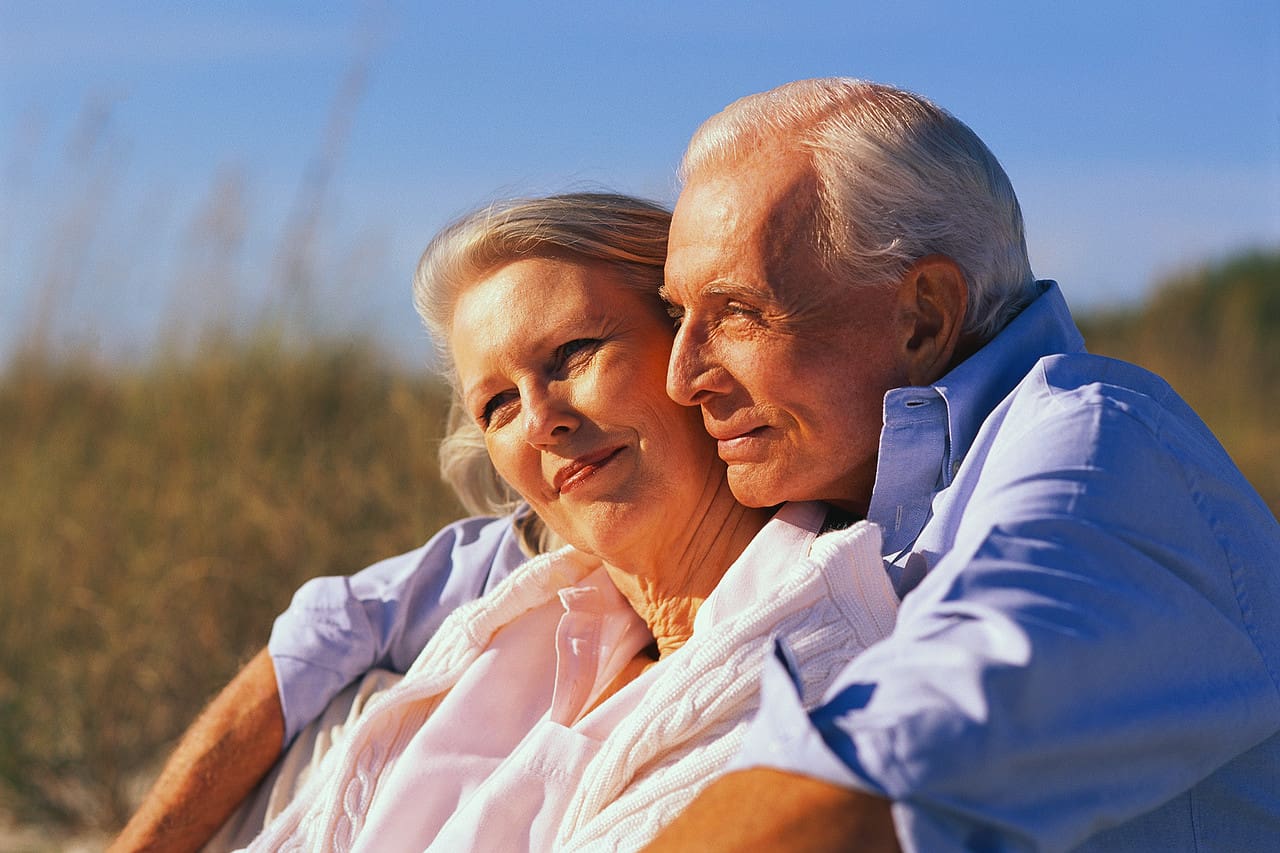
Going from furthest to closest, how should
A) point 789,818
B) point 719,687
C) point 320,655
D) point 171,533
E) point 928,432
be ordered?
1. point 171,533
2. point 320,655
3. point 928,432
4. point 719,687
5. point 789,818

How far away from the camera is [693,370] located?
2.25 meters

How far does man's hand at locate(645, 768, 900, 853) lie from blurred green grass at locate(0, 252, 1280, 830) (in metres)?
4.09

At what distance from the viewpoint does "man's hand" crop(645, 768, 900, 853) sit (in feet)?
4.39

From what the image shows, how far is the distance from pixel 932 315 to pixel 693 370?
1.39ft

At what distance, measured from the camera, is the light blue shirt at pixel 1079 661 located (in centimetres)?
134

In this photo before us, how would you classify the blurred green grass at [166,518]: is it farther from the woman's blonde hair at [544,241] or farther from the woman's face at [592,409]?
the woman's face at [592,409]

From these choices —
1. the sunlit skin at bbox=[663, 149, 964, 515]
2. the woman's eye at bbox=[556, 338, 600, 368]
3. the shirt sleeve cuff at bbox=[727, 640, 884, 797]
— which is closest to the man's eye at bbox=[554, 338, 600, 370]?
the woman's eye at bbox=[556, 338, 600, 368]

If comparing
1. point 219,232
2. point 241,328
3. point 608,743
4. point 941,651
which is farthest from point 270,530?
point 941,651

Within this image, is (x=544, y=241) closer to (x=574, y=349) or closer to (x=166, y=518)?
(x=574, y=349)

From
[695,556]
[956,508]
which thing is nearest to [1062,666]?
[956,508]

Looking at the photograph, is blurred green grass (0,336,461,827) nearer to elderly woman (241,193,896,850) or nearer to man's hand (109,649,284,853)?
man's hand (109,649,284,853)

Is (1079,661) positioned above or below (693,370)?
below

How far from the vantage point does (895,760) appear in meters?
1.32

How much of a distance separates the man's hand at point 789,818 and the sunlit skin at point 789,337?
85 cm
